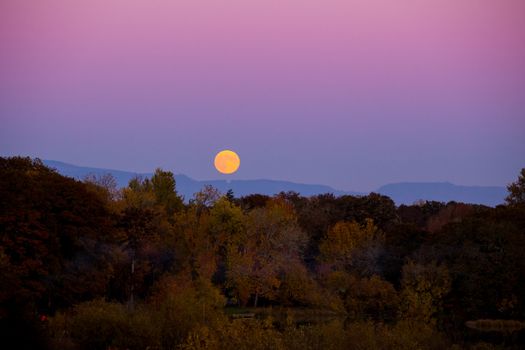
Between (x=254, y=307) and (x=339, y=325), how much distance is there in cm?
3214

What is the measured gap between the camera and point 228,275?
6388 centimetres

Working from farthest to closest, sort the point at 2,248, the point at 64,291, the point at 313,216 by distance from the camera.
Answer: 1. the point at 313,216
2. the point at 64,291
3. the point at 2,248

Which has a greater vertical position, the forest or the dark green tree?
the dark green tree

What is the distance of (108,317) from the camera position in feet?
116

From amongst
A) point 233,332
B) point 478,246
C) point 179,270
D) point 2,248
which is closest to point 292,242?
point 179,270

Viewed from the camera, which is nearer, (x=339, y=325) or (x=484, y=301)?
(x=339, y=325)

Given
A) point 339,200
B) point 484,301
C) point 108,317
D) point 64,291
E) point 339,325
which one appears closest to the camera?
point 339,325

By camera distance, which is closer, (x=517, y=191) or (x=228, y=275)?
(x=228, y=275)

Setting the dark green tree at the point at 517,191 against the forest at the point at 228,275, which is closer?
the forest at the point at 228,275

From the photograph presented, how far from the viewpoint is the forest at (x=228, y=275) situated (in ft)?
110

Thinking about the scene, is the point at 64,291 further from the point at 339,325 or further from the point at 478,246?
the point at 478,246

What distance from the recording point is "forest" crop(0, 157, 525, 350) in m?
33.7

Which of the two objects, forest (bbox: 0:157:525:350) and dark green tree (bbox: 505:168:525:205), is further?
dark green tree (bbox: 505:168:525:205)

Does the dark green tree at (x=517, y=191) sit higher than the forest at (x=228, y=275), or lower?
higher
